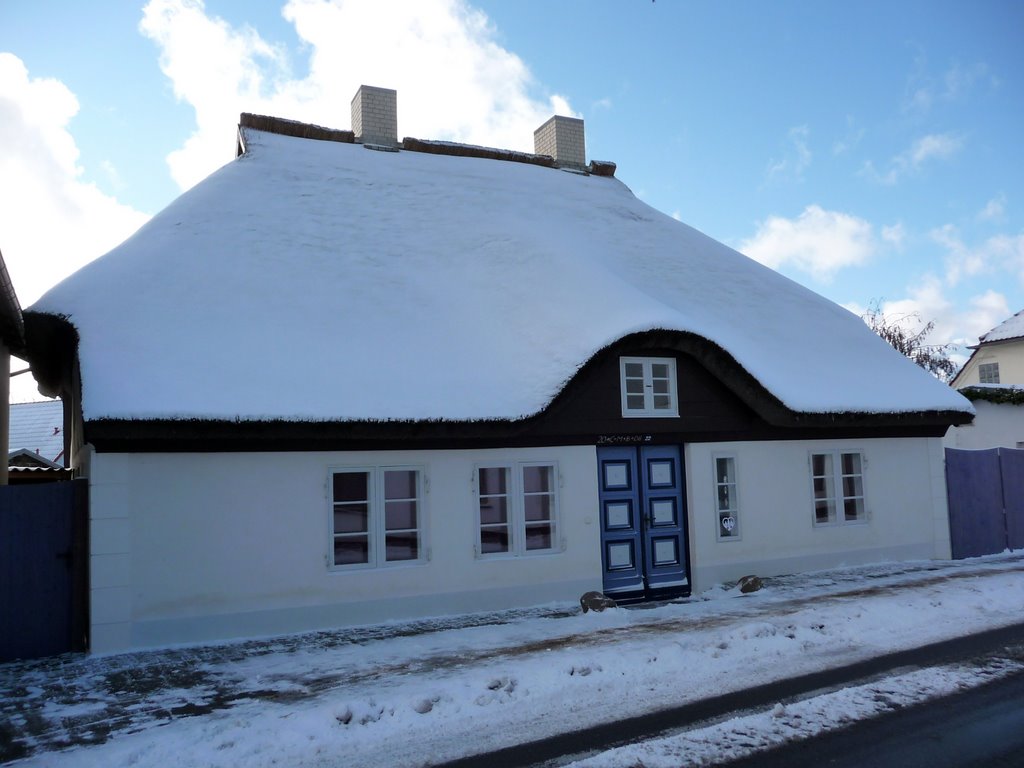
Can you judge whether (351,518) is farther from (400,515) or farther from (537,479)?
(537,479)

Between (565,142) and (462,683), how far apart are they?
1585 cm

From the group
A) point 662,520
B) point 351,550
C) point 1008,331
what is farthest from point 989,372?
point 351,550

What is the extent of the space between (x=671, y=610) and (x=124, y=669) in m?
6.68

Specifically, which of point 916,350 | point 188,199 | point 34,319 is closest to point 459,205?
point 188,199

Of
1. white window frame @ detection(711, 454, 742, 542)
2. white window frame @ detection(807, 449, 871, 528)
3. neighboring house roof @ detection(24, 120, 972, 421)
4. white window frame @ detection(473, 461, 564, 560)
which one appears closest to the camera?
neighboring house roof @ detection(24, 120, 972, 421)

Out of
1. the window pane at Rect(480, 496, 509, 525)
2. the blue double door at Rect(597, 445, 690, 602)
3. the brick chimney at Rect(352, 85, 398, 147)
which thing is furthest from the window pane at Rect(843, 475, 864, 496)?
the brick chimney at Rect(352, 85, 398, 147)

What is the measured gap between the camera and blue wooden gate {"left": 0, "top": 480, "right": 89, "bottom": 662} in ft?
29.0

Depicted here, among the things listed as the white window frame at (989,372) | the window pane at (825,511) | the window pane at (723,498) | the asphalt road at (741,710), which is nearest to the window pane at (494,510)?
the window pane at (723,498)

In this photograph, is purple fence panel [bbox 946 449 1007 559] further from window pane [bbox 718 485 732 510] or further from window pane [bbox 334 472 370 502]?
window pane [bbox 334 472 370 502]

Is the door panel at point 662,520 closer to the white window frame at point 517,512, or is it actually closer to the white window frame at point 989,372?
the white window frame at point 517,512

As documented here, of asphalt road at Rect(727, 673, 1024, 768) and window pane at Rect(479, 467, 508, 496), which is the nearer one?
asphalt road at Rect(727, 673, 1024, 768)

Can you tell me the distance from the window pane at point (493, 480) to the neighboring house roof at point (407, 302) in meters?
1.13

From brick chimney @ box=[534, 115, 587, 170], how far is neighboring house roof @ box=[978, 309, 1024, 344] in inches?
880

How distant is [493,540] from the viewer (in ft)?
35.9
